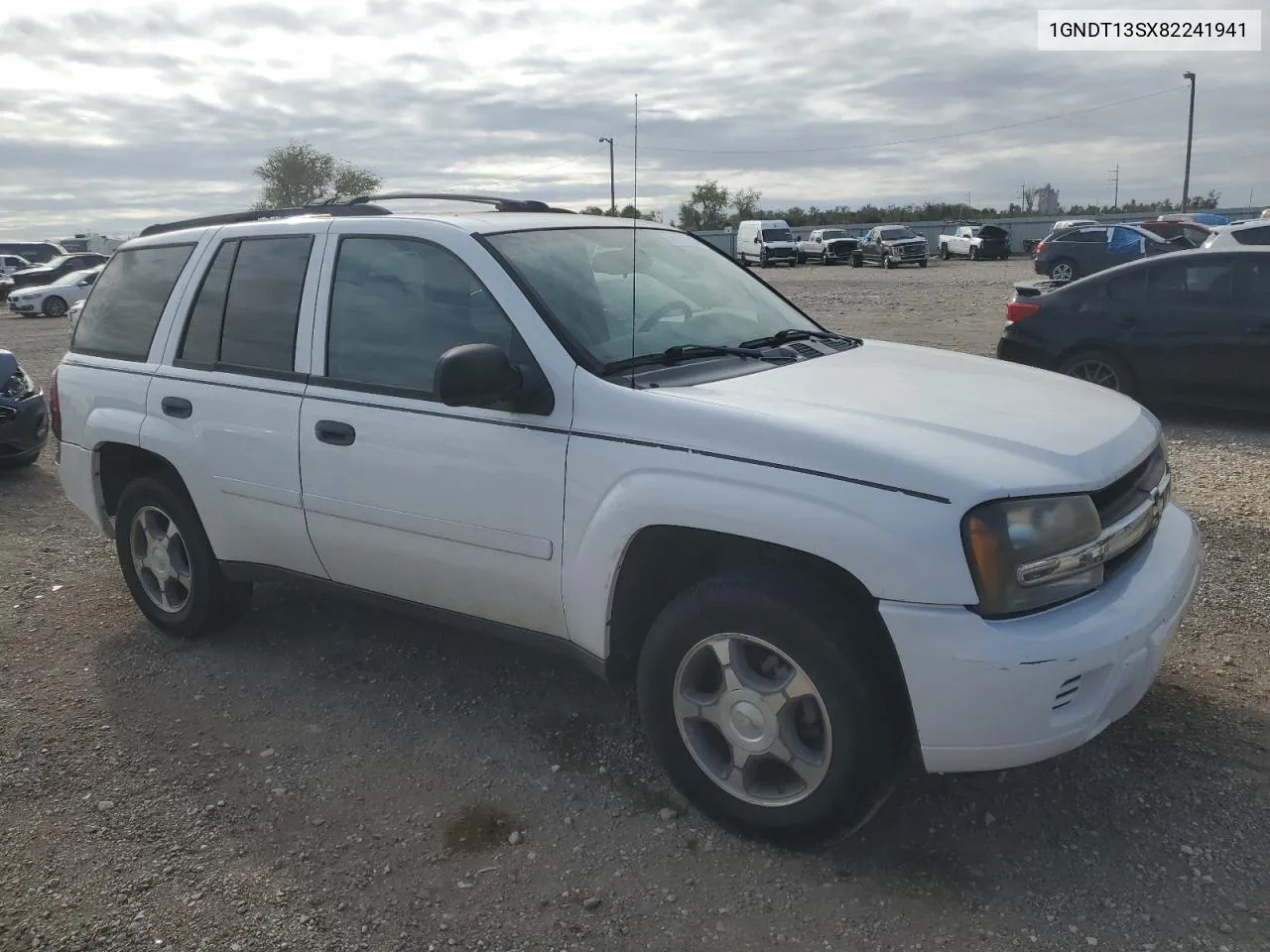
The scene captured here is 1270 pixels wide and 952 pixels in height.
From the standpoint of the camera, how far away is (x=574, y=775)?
11.6 ft

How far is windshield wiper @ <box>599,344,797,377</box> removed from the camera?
337 centimetres

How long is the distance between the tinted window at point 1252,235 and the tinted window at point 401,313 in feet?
47.4

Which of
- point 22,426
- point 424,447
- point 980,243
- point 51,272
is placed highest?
point 980,243

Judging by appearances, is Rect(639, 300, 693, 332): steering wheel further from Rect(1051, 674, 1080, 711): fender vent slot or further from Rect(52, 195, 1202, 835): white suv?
Rect(1051, 674, 1080, 711): fender vent slot

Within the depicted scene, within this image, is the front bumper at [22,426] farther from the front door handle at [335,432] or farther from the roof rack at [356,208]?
the front door handle at [335,432]

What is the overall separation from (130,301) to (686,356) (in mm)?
2795

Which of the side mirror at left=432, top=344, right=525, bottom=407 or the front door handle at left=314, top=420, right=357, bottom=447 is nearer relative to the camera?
the side mirror at left=432, top=344, right=525, bottom=407

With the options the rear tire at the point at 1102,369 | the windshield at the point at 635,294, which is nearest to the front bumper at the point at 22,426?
the windshield at the point at 635,294

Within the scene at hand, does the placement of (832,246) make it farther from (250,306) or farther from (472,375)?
(472,375)

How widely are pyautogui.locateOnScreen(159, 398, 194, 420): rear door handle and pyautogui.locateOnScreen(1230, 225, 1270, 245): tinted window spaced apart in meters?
14.8

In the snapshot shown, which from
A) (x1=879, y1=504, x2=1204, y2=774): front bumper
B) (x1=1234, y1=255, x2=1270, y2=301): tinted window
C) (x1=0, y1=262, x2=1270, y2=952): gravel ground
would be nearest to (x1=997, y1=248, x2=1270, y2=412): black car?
(x1=1234, y1=255, x2=1270, y2=301): tinted window

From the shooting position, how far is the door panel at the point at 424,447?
3.36 meters

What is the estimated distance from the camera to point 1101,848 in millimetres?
3016

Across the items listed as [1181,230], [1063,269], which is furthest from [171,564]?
[1181,230]
